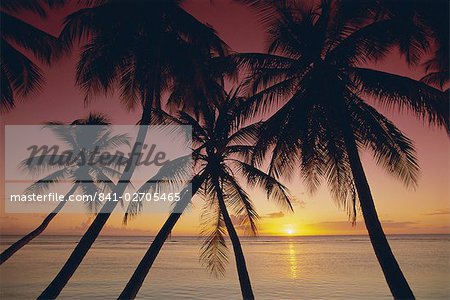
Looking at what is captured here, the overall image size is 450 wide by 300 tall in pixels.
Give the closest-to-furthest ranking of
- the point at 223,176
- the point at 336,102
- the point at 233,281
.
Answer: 1. the point at 336,102
2. the point at 223,176
3. the point at 233,281

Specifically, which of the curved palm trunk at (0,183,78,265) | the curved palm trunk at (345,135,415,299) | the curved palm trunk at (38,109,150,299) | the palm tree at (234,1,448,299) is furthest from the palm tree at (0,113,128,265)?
the curved palm trunk at (345,135,415,299)

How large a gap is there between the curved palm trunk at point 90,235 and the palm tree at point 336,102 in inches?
73.8

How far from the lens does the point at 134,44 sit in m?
7.77

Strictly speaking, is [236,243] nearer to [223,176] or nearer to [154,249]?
[223,176]

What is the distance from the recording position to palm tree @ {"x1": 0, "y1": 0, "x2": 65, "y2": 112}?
6.79m

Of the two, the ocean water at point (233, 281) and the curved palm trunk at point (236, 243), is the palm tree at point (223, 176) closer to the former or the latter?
the curved palm trunk at point (236, 243)

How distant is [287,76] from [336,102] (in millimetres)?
1009

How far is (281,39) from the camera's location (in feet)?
24.2

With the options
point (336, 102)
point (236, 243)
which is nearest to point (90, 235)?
point (236, 243)

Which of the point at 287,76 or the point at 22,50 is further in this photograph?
the point at 22,50

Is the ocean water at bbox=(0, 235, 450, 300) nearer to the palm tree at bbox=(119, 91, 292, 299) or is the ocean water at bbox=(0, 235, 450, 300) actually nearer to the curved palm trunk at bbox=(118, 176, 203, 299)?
the palm tree at bbox=(119, 91, 292, 299)

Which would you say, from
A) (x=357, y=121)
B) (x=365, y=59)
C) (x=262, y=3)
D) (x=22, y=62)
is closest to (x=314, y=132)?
(x=357, y=121)

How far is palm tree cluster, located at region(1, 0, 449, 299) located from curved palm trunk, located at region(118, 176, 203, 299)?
0.02 m

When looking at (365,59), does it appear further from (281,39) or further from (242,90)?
(242,90)
